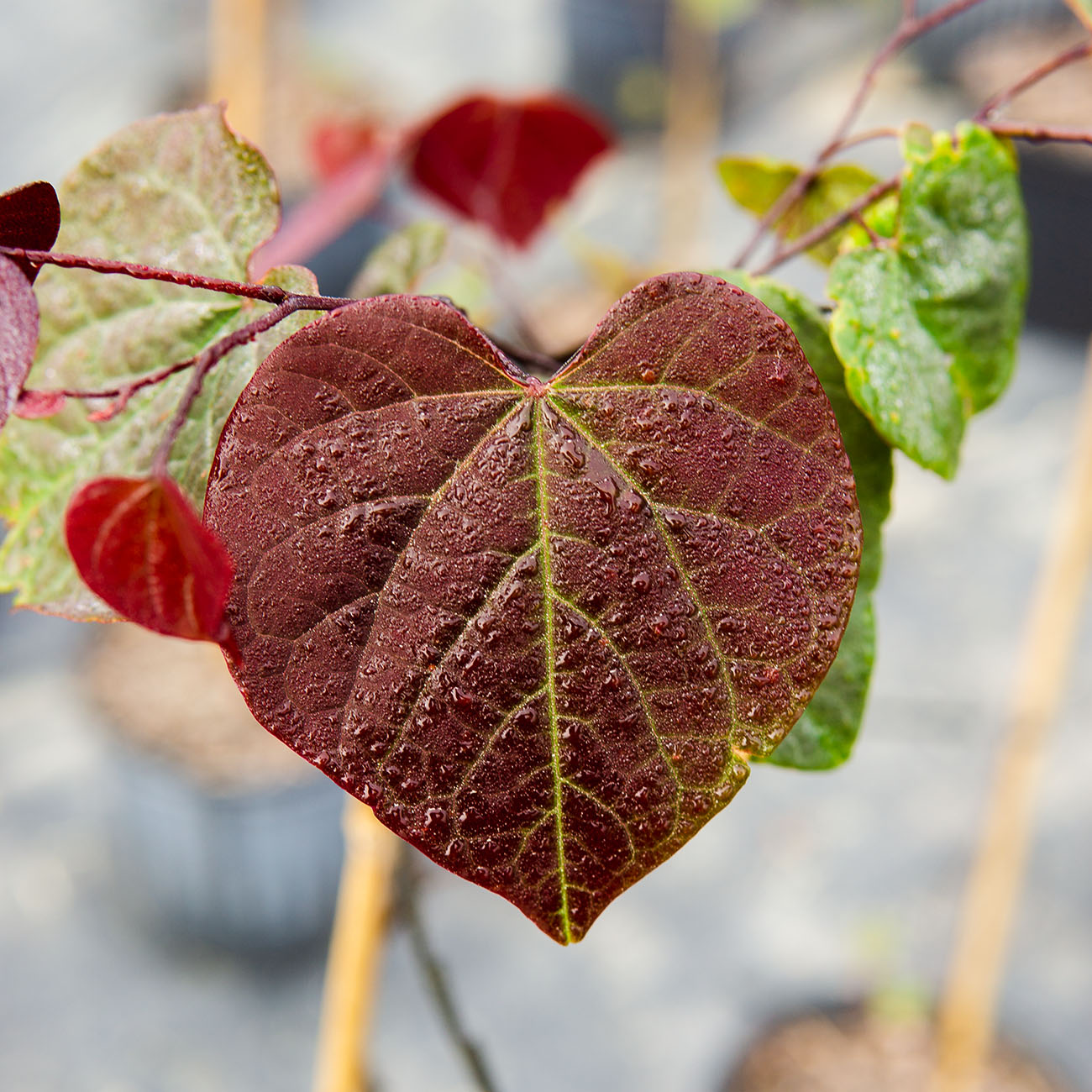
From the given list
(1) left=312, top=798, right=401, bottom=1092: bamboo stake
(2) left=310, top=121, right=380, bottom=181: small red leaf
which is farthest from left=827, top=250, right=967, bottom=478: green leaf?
(2) left=310, top=121, right=380, bottom=181: small red leaf

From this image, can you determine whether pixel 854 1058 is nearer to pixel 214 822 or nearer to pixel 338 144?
pixel 214 822

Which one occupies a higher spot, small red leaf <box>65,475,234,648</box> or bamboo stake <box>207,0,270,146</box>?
small red leaf <box>65,475,234,648</box>

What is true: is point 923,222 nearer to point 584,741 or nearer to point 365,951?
point 584,741

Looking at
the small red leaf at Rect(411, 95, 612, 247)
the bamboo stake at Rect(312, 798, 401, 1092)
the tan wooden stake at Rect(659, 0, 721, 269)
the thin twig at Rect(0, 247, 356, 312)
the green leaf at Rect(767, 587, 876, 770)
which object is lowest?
the tan wooden stake at Rect(659, 0, 721, 269)

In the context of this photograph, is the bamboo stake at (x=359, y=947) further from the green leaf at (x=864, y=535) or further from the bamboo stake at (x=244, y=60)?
the bamboo stake at (x=244, y=60)

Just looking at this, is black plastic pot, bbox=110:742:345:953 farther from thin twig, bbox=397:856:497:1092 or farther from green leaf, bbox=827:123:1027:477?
green leaf, bbox=827:123:1027:477

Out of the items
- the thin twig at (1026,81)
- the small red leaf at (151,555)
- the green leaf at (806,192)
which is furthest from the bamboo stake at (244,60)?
the small red leaf at (151,555)
